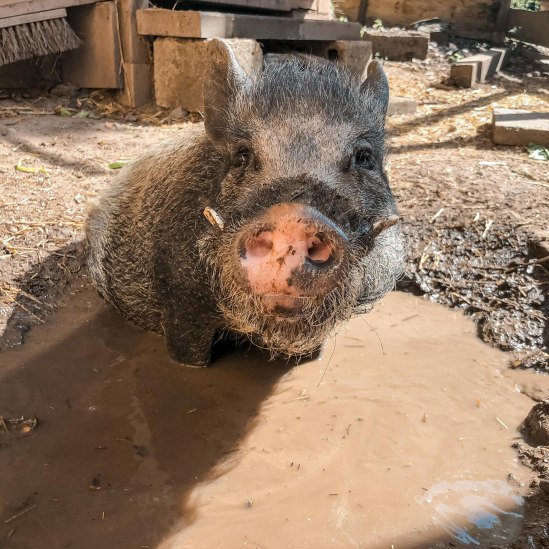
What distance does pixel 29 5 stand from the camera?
6516mm

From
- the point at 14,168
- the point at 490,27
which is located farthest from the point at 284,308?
the point at 490,27

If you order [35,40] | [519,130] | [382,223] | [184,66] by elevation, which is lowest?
[519,130]

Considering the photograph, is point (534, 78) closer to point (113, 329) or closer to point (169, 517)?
point (113, 329)

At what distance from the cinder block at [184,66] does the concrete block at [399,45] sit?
4721 mm

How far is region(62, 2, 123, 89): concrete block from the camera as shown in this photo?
23.3 ft

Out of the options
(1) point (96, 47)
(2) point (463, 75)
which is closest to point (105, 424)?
(1) point (96, 47)

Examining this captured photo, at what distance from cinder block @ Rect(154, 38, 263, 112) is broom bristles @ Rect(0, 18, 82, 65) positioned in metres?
1.01

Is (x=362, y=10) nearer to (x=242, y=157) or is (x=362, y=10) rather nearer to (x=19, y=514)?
(x=242, y=157)

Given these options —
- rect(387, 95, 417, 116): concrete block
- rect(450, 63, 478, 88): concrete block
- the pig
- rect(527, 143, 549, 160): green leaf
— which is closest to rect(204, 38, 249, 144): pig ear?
the pig

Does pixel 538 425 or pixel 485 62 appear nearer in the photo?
pixel 538 425

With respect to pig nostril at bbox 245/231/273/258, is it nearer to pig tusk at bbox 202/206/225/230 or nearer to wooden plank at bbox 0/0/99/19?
pig tusk at bbox 202/206/225/230

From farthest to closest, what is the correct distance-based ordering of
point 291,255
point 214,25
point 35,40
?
point 214,25, point 35,40, point 291,255

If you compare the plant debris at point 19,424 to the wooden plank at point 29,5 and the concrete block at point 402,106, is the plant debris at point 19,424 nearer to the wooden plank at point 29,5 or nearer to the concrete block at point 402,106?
the wooden plank at point 29,5

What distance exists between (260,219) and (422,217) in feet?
9.64
